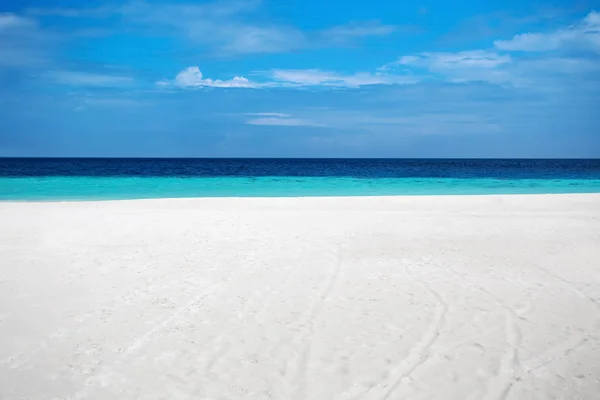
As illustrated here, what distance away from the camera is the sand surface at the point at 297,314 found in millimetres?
3676

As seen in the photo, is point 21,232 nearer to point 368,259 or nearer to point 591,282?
point 368,259

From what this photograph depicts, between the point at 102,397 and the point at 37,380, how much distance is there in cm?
68

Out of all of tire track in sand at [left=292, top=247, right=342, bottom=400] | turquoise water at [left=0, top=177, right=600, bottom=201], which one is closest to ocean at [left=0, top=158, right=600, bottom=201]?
turquoise water at [left=0, top=177, right=600, bottom=201]

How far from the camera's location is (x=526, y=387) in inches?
143

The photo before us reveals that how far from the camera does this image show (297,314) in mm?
5152

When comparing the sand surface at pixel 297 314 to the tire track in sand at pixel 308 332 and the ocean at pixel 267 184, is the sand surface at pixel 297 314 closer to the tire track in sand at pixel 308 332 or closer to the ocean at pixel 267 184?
the tire track in sand at pixel 308 332

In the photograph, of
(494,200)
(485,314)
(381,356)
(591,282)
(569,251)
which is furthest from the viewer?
(494,200)

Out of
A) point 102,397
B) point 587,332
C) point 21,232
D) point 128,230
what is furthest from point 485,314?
point 21,232

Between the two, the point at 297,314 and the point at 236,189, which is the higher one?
the point at 236,189

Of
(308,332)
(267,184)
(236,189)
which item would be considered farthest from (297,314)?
A: (267,184)

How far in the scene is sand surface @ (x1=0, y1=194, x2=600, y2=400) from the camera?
368 centimetres

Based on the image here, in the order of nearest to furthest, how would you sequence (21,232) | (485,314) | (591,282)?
(485,314)
(591,282)
(21,232)

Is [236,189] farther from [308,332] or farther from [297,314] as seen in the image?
[308,332]

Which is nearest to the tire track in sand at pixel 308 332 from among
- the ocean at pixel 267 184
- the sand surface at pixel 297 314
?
the sand surface at pixel 297 314
